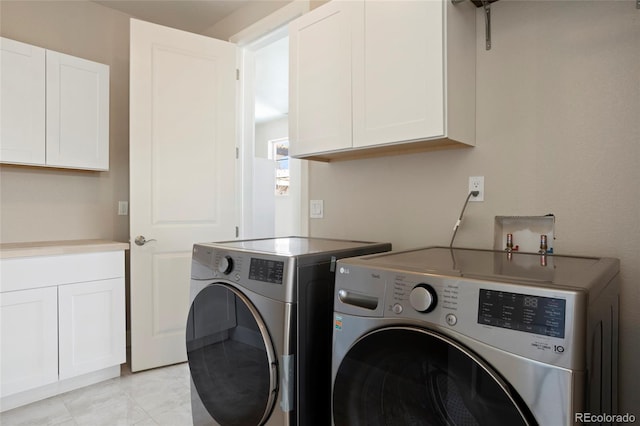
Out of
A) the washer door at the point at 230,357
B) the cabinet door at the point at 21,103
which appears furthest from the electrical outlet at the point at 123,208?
the washer door at the point at 230,357

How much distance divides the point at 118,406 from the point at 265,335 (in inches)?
56.4

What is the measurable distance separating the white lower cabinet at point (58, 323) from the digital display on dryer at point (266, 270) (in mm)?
1546

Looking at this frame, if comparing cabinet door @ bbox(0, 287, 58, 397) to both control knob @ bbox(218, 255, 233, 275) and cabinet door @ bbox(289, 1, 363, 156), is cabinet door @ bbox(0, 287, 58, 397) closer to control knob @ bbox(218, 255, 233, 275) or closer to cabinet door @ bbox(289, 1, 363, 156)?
control knob @ bbox(218, 255, 233, 275)

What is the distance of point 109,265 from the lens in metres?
2.45

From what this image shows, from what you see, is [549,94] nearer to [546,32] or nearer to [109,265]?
[546,32]

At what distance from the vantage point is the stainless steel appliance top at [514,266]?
86cm

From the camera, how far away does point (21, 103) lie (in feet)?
7.61

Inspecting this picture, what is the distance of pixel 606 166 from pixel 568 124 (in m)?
0.20

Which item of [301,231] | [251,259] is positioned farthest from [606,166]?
[301,231]

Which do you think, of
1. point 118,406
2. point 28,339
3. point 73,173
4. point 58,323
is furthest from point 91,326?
point 73,173

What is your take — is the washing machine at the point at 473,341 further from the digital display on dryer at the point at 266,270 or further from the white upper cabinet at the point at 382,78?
the white upper cabinet at the point at 382,78

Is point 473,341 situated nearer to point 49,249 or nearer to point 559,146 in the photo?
point 559,146

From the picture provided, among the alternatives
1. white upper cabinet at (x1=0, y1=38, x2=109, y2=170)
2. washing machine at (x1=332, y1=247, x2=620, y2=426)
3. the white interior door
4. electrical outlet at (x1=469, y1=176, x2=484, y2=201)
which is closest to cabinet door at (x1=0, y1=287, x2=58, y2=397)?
the white interior door

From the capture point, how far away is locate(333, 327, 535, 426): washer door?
80 cm
